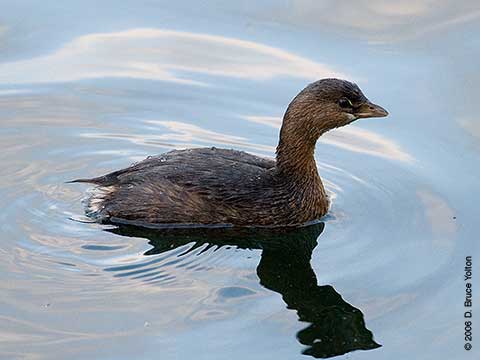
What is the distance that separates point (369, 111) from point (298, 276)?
1.55 meters

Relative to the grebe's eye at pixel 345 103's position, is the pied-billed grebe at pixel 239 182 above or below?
below

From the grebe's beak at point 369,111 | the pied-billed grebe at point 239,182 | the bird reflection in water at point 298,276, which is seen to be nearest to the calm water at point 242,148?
the bird reflection in water at point 298,276

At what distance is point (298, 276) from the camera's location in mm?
8211

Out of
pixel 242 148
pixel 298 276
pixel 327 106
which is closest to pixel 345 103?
pixel 327 106

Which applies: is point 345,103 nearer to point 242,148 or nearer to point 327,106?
point 327,106

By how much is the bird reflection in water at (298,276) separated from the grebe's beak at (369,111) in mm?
887

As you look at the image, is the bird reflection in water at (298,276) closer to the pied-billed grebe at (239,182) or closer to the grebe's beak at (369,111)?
the pied-billed grebe at (239,182)

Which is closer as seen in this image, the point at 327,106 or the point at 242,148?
the point at 327,106

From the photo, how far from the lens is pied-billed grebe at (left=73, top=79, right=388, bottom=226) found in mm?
8719

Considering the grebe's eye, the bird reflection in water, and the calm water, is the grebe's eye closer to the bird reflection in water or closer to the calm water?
the calm water

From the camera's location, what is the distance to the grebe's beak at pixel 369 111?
9.02 meters

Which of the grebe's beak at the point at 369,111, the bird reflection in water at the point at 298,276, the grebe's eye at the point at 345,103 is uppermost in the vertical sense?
the grebe's eye at the point at 345,103

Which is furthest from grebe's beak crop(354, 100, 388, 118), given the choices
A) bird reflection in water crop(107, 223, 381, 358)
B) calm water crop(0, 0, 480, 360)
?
bird reflection in water crop(107, 223, 381, 358)

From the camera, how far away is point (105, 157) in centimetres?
962
